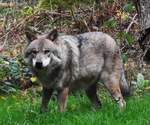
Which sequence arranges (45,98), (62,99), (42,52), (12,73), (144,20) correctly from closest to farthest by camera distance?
(42,52), (62,99), (45,98), (144,20), (12,73)

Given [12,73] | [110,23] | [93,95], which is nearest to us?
[93,95]

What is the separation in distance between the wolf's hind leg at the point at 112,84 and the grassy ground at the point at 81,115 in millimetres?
183

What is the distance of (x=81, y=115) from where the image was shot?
7113mm

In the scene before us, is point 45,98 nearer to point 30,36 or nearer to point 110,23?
point 30,36

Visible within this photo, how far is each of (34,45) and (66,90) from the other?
0.90 meters

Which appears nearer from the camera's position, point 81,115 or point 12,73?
point 81,115

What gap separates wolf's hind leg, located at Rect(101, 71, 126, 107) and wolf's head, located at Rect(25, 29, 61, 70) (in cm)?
103

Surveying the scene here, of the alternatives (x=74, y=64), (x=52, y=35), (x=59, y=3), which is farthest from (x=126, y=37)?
(x=52, y=35)

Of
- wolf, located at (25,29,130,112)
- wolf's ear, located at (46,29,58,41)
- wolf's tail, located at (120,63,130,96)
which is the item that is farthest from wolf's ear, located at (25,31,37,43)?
wolf's tail, located at (120,63,130,96)

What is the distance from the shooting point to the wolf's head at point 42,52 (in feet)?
23.9

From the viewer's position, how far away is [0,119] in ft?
23.5

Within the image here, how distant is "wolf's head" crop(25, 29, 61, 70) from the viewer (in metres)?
Result: 7.27

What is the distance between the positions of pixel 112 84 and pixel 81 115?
52.5 inches

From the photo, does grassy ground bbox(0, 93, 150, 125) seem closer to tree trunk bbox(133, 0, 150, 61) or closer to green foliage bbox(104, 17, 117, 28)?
tree trunk bbox(133, 0, 150, 61)
